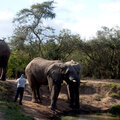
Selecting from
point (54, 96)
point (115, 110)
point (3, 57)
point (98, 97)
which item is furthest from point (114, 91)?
point (3, 57)

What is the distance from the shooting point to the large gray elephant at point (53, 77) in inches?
731

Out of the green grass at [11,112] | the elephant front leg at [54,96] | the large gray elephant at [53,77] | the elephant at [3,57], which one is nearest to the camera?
the green grass at [11,112]

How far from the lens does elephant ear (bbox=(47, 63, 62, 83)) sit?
1887cm

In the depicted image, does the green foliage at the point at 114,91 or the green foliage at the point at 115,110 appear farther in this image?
the green foliage at the point at 114,91

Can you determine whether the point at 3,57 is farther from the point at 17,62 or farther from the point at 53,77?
the point at 17,62

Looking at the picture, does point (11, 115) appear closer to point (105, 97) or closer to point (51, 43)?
point (105, 97)

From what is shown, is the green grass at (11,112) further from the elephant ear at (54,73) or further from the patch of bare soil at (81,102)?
the elephant ear at (54,73)

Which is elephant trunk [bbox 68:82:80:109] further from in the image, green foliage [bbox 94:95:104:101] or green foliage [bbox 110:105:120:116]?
green foliage [bbox 94:95:104:101]

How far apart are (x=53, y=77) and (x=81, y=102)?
13.7 ft

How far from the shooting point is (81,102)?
72.3ft

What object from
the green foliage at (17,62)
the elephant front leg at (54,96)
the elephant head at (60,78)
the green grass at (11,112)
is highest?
the green foliage at (17,62)

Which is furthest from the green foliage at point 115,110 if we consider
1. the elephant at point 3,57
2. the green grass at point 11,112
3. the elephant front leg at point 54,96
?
the elephant at point 3,57

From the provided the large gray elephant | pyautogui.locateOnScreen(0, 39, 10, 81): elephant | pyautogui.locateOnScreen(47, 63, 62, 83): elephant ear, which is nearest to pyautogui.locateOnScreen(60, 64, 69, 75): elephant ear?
the large gray elephant

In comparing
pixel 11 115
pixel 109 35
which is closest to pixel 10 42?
pixel 109 35
